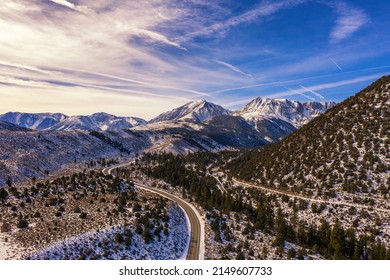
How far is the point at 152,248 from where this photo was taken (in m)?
48.9

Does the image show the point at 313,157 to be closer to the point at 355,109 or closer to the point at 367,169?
the point at 367,169

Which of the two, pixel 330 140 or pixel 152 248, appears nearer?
pixel 152 248

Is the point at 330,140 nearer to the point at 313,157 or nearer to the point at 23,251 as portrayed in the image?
the point at 313,157

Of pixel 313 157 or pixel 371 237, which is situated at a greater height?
pixel 313 157

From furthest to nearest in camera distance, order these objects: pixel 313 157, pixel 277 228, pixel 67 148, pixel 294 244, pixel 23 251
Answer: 1. pixel 67 148
2. pixel 313 157
3. pixel 277 228
4. pixel 294 244
5. pixel 23 251

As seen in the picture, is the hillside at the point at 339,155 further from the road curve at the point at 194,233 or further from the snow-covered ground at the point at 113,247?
the snow-covered ground at the point at 113,247

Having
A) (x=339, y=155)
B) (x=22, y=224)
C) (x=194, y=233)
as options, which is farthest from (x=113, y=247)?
(x=339, y=155)

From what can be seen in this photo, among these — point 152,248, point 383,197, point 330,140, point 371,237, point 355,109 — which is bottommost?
point 152,248

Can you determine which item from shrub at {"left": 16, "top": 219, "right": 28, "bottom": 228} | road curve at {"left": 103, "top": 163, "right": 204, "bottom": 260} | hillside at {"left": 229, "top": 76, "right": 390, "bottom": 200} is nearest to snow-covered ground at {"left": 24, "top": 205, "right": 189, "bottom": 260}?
road curve at {"left": 103, "top": 163, "right": 204, "bottom": 260}

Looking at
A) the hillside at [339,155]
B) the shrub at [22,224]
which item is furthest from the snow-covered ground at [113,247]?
the hillside at [339,155]

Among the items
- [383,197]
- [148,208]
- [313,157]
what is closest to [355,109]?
[313,157]

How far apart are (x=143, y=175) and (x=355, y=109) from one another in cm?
9473

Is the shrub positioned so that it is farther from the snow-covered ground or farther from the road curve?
the road curve

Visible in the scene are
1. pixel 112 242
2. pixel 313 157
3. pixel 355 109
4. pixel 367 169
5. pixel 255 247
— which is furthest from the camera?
pixel 355 109
